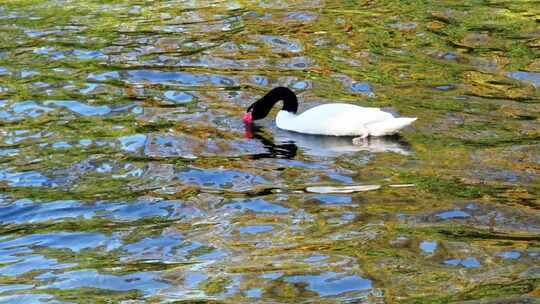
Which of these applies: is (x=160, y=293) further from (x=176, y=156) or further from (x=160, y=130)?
(x=160, y=130)

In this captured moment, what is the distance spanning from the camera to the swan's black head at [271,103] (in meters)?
14.3

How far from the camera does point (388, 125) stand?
42.5 ft

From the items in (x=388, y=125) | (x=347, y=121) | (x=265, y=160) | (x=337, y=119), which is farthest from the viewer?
(x=337, y=119)

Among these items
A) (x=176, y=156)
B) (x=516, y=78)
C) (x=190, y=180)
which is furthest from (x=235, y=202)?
(x=516, y=78)

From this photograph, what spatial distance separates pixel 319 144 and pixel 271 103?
134cm

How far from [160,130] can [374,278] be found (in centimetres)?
577

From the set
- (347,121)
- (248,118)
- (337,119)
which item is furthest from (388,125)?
(248,118)

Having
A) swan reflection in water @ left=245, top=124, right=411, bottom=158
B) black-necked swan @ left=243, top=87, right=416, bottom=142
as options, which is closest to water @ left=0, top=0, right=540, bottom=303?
swan reflection in water @ left=245, top=124, right=411, bottom=158

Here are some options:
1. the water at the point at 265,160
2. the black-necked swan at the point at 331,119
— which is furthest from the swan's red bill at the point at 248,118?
the water at the point at 265,160

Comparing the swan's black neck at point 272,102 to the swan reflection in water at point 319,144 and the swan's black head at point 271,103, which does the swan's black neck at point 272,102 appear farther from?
the swan reflection in water at point 319,144

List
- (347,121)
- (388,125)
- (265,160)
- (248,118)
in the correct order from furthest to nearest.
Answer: (248,118)
(347,121)
(388,125)
(265,160)

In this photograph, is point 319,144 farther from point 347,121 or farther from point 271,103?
point 271,103

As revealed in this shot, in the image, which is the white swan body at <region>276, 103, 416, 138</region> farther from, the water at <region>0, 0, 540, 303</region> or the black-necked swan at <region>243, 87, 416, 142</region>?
the water at <region>0, 0, 540, 303</region>

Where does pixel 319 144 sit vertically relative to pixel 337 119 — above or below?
below
